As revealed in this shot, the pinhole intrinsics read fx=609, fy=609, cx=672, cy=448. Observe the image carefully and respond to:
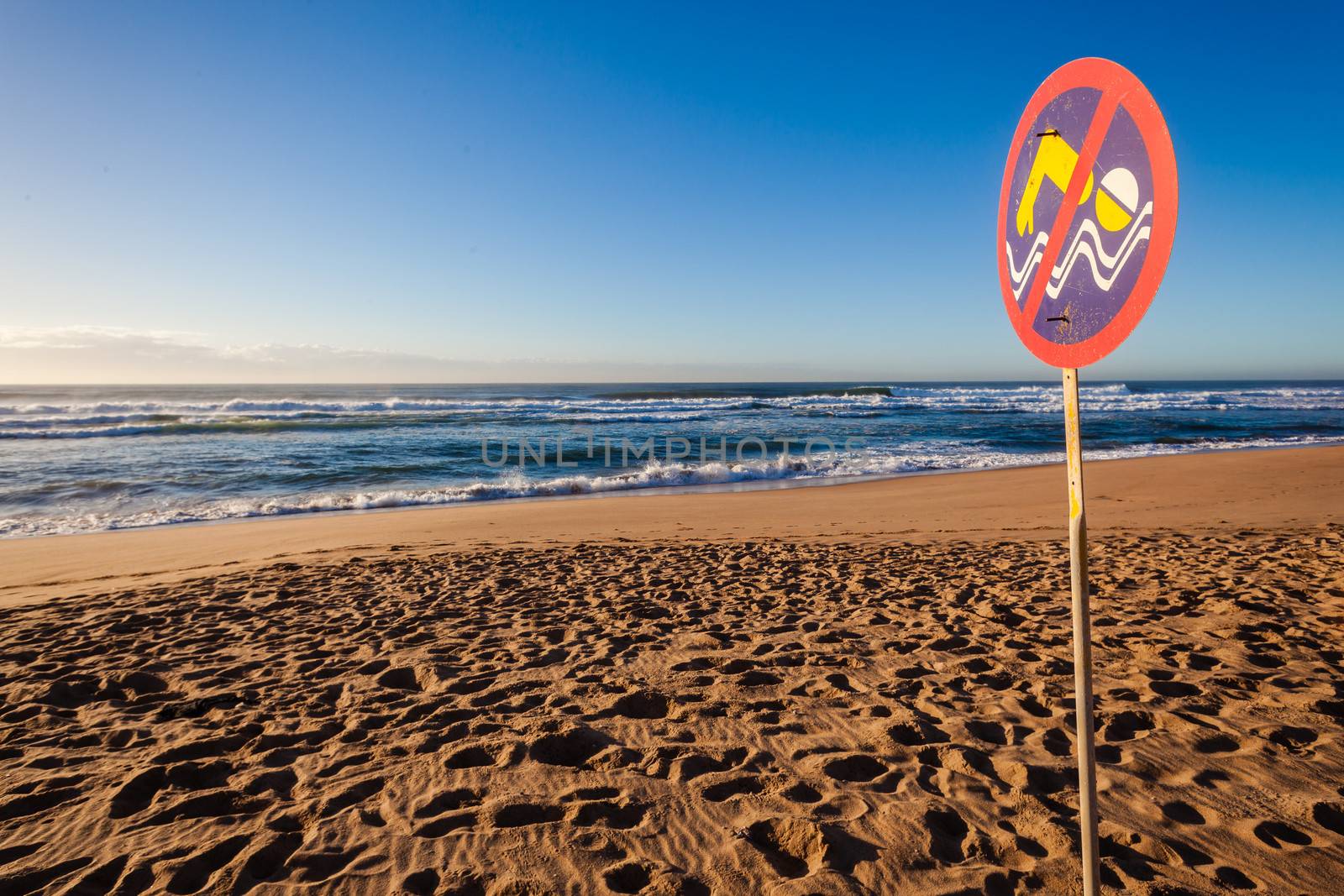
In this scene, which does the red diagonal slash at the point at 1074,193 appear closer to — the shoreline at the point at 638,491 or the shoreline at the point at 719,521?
the shoreline at the point at 719,521

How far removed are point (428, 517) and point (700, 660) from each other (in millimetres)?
8925

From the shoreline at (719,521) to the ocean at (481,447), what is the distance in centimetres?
185

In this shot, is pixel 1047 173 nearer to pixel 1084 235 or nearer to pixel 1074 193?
pixel 1074 193

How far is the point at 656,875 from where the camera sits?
2234 millimetres

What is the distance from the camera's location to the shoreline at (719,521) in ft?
27.8

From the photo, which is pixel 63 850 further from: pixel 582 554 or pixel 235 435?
pixel 235 435

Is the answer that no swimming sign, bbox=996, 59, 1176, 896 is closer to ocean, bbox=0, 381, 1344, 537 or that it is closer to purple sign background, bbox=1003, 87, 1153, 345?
purple sign background, bbox=1003, 87, 1153, 345

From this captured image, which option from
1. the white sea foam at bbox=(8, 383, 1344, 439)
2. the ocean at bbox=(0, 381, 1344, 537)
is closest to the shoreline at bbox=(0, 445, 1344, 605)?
the ocean at bbox=(0, 381, 1344, 537)

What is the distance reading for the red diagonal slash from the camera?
1400 millimetres

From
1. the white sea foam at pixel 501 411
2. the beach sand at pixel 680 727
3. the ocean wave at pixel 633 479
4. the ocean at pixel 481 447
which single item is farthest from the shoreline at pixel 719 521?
the white sea foam at pixel 501 411

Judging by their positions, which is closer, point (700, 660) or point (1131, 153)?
point (1131, 153)

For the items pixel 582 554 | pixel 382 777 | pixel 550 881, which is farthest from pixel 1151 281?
pixel 582 554

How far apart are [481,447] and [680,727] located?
21.7 meters

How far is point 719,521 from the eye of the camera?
10.6 meters
